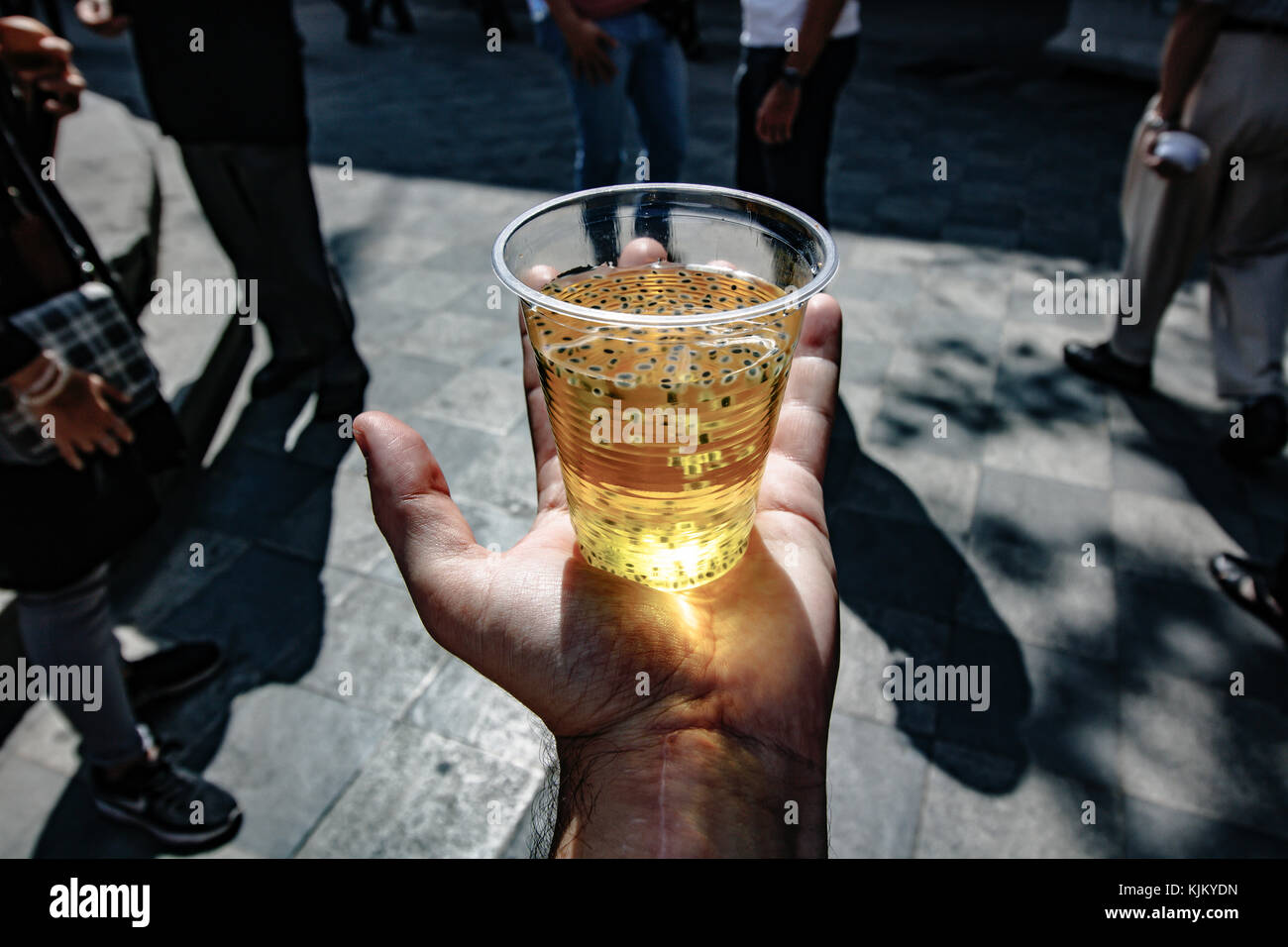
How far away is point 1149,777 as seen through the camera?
2.50 meters

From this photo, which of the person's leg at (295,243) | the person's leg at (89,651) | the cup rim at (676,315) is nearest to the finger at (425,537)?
the cup rim at (676,315)

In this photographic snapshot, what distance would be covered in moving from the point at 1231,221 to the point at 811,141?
205 cm

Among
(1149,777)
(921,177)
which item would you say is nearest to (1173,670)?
(1149,777)

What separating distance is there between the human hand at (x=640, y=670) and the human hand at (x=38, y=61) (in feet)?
6.62

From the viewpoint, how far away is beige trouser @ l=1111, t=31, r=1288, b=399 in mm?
3389

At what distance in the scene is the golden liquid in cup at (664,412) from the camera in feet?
3.85

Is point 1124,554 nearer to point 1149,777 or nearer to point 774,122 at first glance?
point 1149,777

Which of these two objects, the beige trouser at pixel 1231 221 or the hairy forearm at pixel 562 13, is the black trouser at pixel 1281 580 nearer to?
the beige trouser at pixel 1231 221

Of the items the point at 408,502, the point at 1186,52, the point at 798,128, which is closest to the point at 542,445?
the point at 408,502

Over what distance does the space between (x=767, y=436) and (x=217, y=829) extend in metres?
2.19

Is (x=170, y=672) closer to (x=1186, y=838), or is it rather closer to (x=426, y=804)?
(x=426, y=804)

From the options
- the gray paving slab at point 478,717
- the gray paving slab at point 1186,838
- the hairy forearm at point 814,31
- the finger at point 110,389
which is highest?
the hairy forearm at point 814,31

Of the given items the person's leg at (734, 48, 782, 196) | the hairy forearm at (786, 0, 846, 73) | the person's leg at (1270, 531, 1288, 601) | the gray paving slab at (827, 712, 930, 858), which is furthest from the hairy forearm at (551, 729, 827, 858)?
the person's leg at (734, 48, 782, 196)
